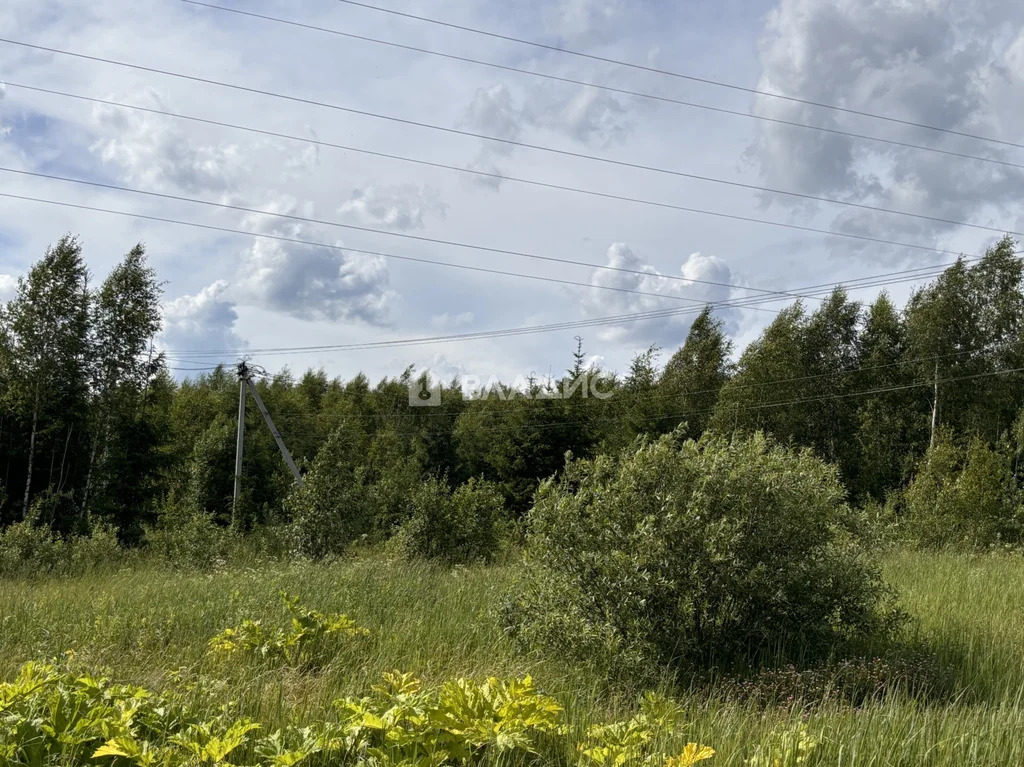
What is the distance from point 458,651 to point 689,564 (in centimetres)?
193

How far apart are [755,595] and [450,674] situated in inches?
90.2

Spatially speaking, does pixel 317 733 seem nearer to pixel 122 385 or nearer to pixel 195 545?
pixel 195 545

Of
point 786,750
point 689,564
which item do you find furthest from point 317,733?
point 689,564

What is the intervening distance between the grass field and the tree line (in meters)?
8.20

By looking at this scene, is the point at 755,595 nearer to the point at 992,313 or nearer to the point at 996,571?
the point at 996,571

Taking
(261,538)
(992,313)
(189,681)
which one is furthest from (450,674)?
(992,313)

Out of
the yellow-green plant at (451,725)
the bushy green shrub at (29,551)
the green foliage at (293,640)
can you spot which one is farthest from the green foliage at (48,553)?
the yellow-green plant at (451,725)

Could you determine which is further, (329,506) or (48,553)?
(48,553)

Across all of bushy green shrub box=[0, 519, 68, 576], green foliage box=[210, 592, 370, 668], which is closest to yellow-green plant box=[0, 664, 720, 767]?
green foliage box=[210, 592, 370, 668]

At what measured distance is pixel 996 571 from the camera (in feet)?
34.4

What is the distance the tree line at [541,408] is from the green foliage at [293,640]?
35.6ft

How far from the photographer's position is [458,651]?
577 centimetres

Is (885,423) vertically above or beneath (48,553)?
above

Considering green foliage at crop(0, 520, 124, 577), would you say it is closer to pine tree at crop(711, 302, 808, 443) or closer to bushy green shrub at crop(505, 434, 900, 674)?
bushy green shrub at crop(505, 434, 900, 674)
